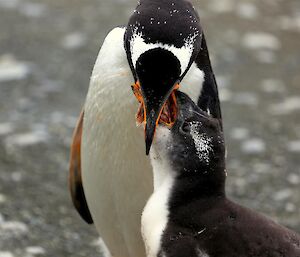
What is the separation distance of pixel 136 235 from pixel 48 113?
274 centimetres

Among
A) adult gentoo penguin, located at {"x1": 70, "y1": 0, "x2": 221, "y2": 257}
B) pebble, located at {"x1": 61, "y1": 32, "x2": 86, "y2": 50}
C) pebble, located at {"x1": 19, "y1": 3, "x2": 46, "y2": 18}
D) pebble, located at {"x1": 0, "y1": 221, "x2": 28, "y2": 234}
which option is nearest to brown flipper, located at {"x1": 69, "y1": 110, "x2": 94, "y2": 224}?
adult gentoo penguin, located at {"x1": 70, "y1": 0, "x2": 221, "y2": 257}

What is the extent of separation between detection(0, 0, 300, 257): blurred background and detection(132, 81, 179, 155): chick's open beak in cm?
191

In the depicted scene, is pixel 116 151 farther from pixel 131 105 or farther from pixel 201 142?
pixel 201 142

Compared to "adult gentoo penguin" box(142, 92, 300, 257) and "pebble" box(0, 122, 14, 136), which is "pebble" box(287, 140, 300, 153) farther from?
"adult gentoo penguin" box(142, 92, 300, 257)

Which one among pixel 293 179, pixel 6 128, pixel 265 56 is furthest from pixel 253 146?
pixel 6 128

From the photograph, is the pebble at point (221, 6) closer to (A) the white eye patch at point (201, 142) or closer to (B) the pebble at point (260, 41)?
(B) the pebble at point (260, 41)

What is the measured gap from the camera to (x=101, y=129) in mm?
4539

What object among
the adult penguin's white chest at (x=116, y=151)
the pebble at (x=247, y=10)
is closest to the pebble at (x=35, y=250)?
the adult penguin's white chest at (x=116, y=151)

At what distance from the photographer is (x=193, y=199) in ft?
12.1

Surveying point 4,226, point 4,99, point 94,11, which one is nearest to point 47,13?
point 94,11

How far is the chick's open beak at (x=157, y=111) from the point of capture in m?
3.64

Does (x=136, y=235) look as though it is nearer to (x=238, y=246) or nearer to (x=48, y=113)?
(x=238, y=246)

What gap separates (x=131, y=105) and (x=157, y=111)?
654 mm

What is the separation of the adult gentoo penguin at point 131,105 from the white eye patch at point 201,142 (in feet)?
0.30
